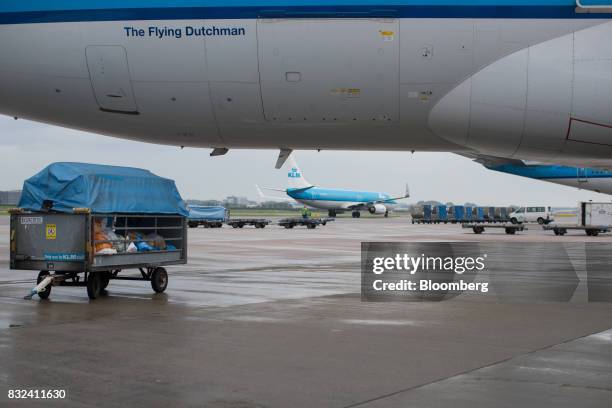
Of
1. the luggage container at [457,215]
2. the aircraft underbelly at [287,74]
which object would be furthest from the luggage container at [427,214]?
the aircraft underbelly at [287,74]

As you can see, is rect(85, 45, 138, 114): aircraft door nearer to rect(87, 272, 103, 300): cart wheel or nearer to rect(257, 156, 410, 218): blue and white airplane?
rect(87, 272, 103, 300): cart wheel

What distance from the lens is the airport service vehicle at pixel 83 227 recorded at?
43.9 feet

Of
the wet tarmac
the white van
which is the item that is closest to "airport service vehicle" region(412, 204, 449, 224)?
the white van

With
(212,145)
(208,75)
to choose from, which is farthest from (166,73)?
(212,145)

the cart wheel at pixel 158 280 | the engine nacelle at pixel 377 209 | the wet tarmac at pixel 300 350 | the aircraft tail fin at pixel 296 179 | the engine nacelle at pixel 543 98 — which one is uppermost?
the aircraft tail fin at pixel 296 179

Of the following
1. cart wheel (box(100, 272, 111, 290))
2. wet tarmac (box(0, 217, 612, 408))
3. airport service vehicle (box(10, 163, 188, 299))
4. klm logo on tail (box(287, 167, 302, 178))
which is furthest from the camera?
klm logo on tail (box(287, 167, 302, 178))

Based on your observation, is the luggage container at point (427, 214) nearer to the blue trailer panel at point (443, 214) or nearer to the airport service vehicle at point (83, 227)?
the blue trailer panel at point (443, 214)

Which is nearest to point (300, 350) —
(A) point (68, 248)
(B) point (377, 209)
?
(A) point (68, 248)

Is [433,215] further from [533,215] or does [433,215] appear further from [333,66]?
[333,66]

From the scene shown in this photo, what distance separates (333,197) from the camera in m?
103

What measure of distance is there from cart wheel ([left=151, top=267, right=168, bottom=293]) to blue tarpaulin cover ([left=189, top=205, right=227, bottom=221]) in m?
46.1

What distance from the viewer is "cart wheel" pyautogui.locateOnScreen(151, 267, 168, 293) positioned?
14.7 meters

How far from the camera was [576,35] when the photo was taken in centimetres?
1079

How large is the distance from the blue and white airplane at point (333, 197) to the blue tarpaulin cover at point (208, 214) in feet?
107
